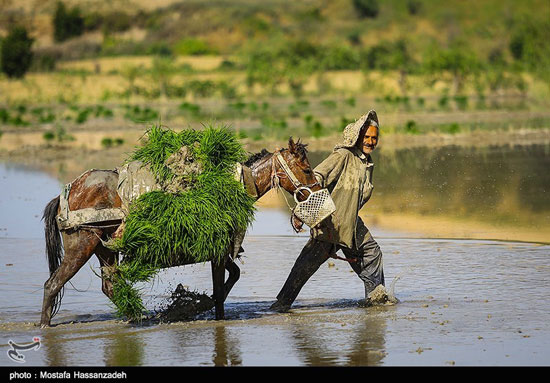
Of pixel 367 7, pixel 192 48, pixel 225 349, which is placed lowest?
pixel 225 349

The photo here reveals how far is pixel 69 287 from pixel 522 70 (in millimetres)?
40063

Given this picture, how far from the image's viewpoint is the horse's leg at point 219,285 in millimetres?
7844

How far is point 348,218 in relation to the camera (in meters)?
8.23

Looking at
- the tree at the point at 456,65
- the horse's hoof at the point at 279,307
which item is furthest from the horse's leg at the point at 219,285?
the tree at the point at 456,65

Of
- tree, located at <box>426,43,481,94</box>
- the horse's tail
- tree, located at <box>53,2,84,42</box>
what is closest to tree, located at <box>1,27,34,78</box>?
tree, located at <box>53,2,84,42</box>

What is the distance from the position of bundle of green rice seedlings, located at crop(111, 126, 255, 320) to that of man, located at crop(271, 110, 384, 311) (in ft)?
2.52

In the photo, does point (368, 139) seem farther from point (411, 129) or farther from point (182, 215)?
point (411, 129)

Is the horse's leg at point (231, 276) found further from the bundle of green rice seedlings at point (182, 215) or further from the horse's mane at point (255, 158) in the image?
the horse's mane at point (255, 158)

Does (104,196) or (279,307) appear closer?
(104,196)

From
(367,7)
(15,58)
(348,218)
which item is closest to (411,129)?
(348,218)

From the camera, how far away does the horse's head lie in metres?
7.72

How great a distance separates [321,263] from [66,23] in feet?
239

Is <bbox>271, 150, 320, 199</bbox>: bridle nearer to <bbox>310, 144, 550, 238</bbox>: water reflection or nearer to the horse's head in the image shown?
the horse's head
